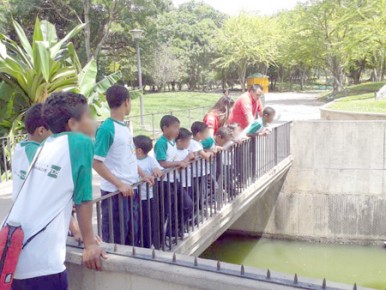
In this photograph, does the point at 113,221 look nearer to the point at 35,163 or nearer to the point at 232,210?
the point at 35,163

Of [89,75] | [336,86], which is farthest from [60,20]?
[336,86]

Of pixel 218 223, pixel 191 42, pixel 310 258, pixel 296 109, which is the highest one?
pixel 191 42

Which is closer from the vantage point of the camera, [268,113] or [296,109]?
[268,113]

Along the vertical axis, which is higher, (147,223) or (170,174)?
(170,174)

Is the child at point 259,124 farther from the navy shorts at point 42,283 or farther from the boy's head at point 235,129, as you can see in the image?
the navy shorts at point 42,283

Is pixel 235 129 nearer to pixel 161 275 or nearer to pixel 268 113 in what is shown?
pixel 268 113

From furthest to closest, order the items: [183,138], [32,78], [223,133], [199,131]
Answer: [32,78]
[223,133]
[199,131]
[183,138]

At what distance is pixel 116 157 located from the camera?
359 centimetres

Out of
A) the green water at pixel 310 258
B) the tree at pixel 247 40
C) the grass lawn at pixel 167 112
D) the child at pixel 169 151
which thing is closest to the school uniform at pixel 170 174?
the child at pixel 169 151

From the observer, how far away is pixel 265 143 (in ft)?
28.1

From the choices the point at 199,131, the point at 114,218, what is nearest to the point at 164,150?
the point at 199,131

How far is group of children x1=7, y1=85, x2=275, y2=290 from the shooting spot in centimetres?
218

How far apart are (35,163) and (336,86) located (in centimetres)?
3181

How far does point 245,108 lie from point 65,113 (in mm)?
4914
